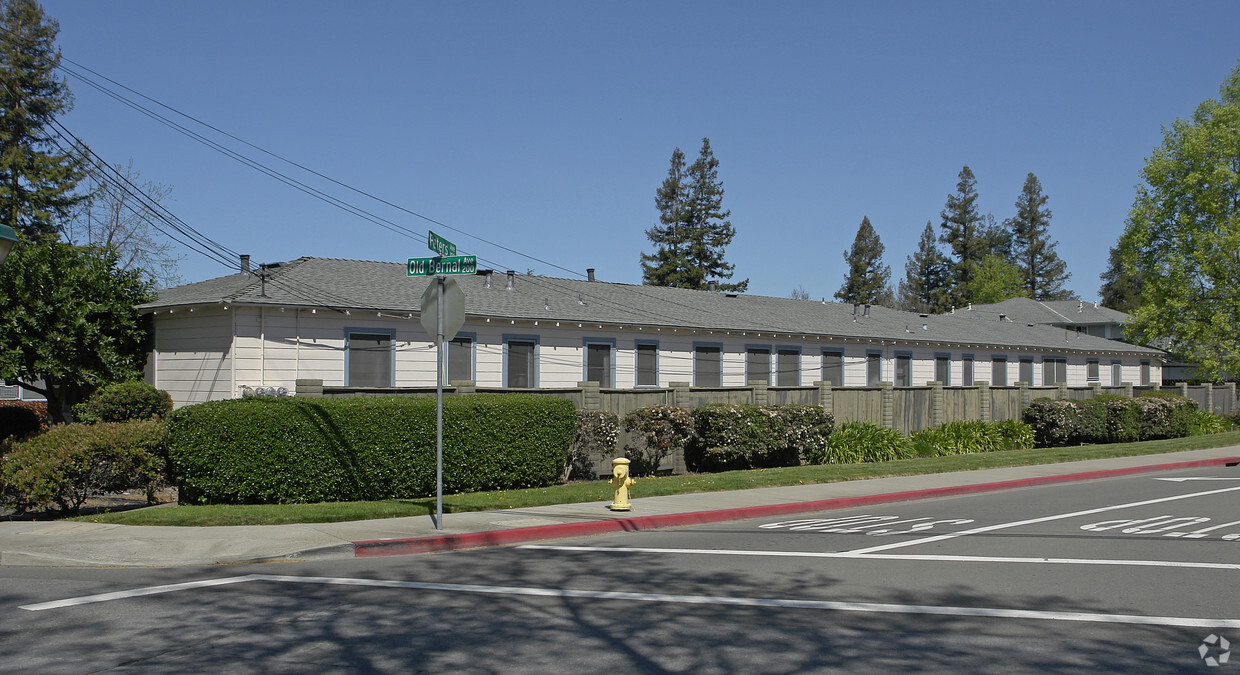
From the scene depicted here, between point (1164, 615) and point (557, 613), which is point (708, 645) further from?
point (1164, 615)

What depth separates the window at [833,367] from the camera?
31.3 m

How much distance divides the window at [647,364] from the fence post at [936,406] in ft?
25.2

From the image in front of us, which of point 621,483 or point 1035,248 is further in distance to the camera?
point 1035,248

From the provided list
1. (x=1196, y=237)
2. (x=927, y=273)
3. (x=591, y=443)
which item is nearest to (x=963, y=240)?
(x=927, y=273)

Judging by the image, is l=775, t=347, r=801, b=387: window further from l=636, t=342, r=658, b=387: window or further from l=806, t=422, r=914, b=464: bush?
l=806, t=422, r=914, b=464: bush

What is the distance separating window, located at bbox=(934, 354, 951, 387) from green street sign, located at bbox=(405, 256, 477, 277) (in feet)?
90.1

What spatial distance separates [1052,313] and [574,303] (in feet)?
161

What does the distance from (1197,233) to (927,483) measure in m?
33.1

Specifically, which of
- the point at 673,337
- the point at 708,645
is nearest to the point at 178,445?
the point at 708,645

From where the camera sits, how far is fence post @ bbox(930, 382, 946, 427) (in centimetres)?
2622

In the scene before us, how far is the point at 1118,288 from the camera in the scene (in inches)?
3738

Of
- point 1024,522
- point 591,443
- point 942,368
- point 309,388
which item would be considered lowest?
point 1024,522

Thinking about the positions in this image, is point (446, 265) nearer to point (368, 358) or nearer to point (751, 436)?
point (751, 436)

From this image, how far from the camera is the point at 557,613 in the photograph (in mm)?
7555
